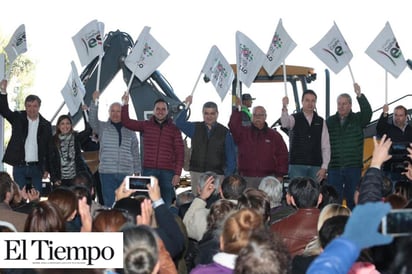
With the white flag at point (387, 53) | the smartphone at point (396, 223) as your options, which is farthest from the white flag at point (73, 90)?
the smartphone at point (396, 223)

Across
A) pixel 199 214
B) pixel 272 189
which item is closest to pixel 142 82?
pixel 272 189

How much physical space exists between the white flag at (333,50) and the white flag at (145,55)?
214 cm

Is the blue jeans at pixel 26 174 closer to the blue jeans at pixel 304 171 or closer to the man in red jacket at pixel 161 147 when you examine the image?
the man in red jacket at pixel 161 147

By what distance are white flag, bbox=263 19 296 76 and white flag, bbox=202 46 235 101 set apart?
0.56 metres

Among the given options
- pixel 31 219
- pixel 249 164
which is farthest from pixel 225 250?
pixel 249 164

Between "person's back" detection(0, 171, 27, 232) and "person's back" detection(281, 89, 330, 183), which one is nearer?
"person's back" detection(0, 171, 27, 232)

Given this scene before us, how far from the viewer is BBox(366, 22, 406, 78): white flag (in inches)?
460

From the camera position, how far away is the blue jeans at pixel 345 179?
1070 cm

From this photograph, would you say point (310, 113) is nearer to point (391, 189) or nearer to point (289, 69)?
point (391, 189)

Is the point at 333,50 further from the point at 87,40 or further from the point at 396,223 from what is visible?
the point at 396,223

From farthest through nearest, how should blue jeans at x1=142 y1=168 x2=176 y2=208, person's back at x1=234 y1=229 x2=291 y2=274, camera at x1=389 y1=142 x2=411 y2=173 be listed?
blue jeans at x1=142 y1=168 x2=176 y2=208 → camera at x1=389 y1=142 x2=411 y2=173 → person's back at x1=234 y1=229 x2=291 y2=274

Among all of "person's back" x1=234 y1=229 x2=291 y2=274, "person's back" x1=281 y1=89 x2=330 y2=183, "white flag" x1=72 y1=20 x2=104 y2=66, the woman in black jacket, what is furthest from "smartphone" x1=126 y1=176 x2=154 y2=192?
"white flag" x1=72 y1=20 x2=104 y2=66

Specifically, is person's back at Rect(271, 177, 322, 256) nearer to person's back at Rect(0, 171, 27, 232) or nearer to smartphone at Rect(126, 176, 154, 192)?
smartphone at Rect(126, 176, 154, 192)

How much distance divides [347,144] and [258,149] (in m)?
1.13
